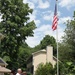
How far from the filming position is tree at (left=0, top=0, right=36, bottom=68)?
5953cm

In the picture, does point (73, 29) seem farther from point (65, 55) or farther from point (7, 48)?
point (7, 48)

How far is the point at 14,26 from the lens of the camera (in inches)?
2344

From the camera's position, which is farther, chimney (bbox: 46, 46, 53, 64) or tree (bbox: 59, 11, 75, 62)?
chimney (bbox: 46, 46, 53, 64)

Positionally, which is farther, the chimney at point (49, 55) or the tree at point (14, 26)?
the chimney at point (49, 55)

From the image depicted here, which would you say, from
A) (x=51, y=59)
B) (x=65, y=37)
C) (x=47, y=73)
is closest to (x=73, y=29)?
(x=65, y=37)

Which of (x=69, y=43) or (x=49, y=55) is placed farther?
(x=49, y=55)

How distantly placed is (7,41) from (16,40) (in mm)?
2335

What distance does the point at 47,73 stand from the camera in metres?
→ 60.0

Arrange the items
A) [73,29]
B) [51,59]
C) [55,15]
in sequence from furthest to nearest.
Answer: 1. [51,59]
2. [73,29]
3. [55,15]

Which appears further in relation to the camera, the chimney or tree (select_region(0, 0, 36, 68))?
the chimney

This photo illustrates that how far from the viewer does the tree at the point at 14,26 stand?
195 ft

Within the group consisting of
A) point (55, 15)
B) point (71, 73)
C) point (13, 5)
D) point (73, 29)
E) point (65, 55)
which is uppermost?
point (13, 5)

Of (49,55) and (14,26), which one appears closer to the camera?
(14,26)

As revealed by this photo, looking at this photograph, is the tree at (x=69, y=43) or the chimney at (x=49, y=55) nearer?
the tree at (x=69, y=43)
